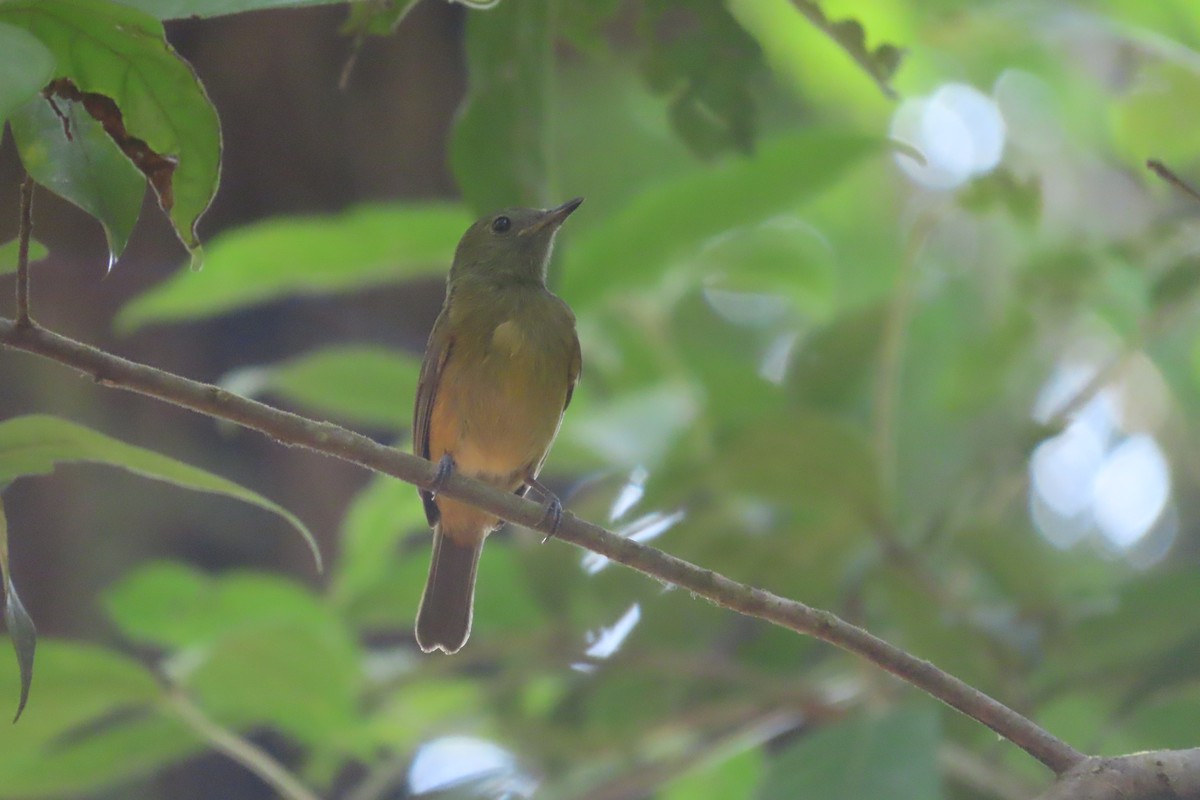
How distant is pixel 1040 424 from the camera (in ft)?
11.0

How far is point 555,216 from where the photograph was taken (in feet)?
12.3

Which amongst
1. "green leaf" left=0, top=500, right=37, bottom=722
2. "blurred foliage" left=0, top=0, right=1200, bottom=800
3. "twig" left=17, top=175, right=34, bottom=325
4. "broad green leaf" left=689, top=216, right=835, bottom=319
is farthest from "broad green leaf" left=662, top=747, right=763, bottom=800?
"twig" left=17, top=175, right=34, bottom=325

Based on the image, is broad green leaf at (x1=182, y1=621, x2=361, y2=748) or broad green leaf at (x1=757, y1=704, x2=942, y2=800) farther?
broad green leaf at (x1=182, y1=621, x2=361, y2=748)

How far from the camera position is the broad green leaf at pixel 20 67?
52.6 inches

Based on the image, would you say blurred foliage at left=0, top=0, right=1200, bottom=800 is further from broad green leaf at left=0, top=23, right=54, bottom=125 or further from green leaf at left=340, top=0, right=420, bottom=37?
broad green leaf at left=0, top=23, right=54, bottom=125

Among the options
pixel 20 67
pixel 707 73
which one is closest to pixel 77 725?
pixel 707 73

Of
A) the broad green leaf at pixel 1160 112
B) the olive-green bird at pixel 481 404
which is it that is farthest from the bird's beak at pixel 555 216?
the broad green leaf at pixel 1160 112

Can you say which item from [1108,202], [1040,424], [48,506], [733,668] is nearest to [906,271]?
[1040,424]

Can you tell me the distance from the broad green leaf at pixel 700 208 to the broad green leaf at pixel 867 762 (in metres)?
1.31

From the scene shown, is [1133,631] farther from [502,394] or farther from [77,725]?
[77,725]

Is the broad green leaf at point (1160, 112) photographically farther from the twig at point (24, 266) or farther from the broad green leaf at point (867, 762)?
the twig at point (24, 266)

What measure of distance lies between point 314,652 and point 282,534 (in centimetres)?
178

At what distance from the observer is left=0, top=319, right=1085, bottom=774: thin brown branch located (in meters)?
1.63

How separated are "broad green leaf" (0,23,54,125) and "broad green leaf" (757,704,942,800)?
7.62 ft
